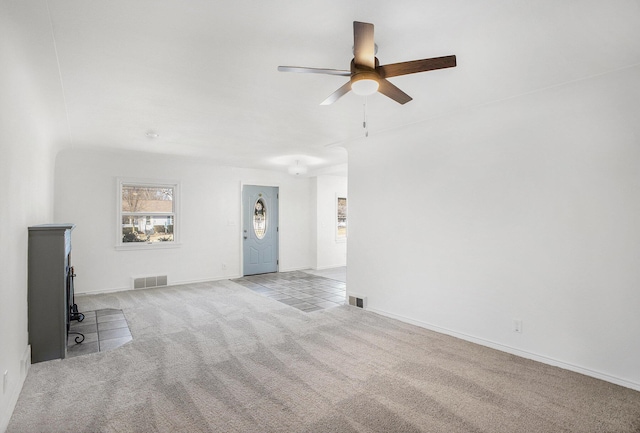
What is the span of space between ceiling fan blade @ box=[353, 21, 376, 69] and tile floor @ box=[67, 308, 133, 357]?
360 cm

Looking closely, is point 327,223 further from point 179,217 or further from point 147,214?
point 147,214

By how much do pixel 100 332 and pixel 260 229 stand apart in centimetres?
422

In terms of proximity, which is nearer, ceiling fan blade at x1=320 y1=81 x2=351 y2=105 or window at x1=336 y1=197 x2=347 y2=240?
ceiling fan blade at x1=320 y1=81 x2=351 y2=105

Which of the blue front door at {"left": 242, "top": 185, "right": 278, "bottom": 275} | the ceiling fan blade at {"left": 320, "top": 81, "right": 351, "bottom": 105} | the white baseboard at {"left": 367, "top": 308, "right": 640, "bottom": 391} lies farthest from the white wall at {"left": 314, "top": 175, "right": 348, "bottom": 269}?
the ceiling fan blade at {"left": 320, "top": 81, "right": 351, "bottom": 105}

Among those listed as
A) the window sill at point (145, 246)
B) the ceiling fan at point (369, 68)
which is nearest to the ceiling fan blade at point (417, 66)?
the ceiling fan at point (369, 68)

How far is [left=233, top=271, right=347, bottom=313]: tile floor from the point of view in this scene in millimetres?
5141

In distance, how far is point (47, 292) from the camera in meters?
3.00

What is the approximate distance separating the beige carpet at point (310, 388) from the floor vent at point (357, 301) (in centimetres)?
87

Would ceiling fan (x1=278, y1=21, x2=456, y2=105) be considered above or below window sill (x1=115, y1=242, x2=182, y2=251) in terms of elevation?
above

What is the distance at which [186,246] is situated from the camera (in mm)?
6652

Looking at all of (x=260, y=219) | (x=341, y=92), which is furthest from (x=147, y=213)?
(x=341, y=92)

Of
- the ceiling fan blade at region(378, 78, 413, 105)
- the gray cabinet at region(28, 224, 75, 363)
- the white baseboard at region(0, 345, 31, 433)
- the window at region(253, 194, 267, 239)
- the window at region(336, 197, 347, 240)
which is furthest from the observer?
the window at region(336, 197, 347, 240)

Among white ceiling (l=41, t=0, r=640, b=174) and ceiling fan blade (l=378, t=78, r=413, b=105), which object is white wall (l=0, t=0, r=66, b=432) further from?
ceiling fan blade (l=378, t=78, r=413, b=105)

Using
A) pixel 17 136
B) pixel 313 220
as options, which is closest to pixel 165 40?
pixel 17 136
